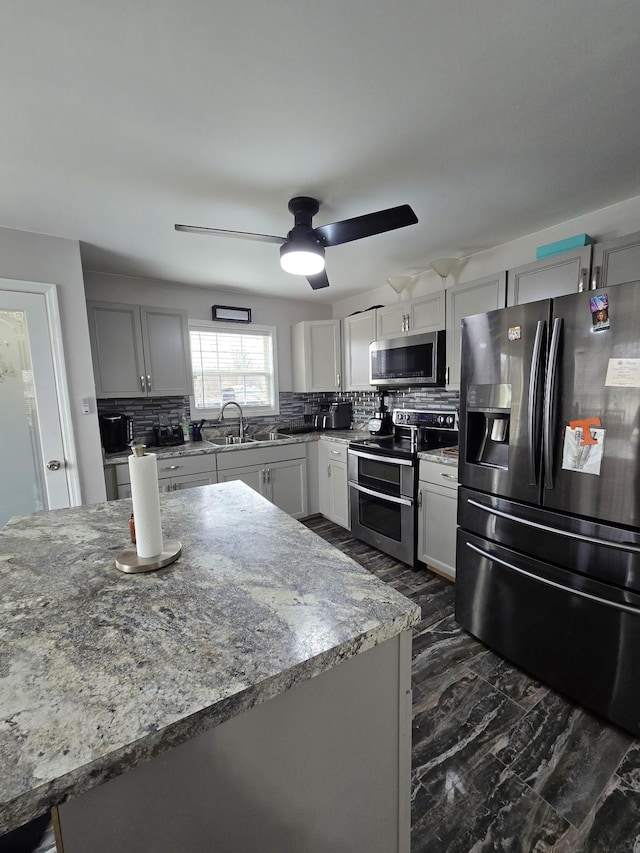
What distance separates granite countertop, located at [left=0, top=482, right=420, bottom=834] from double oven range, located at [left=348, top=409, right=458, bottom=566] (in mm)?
1649

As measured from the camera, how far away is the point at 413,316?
2998 mm

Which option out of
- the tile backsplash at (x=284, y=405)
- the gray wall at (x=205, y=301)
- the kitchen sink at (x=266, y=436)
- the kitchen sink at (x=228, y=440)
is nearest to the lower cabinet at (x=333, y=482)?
the kitchen sink at (x=266, y=436)

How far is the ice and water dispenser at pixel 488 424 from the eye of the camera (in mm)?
1761

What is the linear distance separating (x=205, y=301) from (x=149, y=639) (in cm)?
343

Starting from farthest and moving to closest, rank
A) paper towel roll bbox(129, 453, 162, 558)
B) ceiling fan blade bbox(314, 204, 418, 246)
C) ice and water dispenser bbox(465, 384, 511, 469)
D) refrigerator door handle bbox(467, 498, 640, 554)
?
ice and water dispenser bbox(465, 384, 511, 469), ceiling fan blade bbox(314, 204, 418, 246), refrigerator door handle bbox(467, 498, 640, 554), paper towel roll bbox(129, 453, 162, 558)

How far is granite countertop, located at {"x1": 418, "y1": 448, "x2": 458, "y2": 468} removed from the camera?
2.34 meters

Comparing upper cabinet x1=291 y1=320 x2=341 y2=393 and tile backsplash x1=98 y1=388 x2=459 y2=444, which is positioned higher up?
upper cabinet x1=291 y1=320 x2=341 y2=393

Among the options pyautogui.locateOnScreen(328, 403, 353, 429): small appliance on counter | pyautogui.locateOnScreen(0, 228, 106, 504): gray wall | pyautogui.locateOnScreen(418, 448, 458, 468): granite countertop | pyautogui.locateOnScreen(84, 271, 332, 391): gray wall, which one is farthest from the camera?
pyautogui.locateOnScreen(328, 403, 353, 429): small appliance on counter

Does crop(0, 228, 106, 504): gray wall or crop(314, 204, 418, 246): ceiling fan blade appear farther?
crop(0, 228, 106, 504): gray wall

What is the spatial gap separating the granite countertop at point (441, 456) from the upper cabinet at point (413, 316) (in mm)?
980

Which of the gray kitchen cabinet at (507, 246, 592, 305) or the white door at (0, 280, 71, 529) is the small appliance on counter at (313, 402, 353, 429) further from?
the white door at (0, 280, 71, 529)

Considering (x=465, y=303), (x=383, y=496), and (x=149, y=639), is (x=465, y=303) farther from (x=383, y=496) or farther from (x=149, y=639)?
(x=149, y=639)

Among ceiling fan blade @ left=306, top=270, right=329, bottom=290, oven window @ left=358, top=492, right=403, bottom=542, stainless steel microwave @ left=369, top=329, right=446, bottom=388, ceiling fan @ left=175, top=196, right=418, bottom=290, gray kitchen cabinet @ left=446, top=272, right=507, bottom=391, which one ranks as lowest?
oven window @ left=358, top=492, right=403, bottom=542

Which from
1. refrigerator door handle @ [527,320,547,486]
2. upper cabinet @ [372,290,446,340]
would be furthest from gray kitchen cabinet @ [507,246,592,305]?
refrigerator door handle @ [527,320,547,486]
